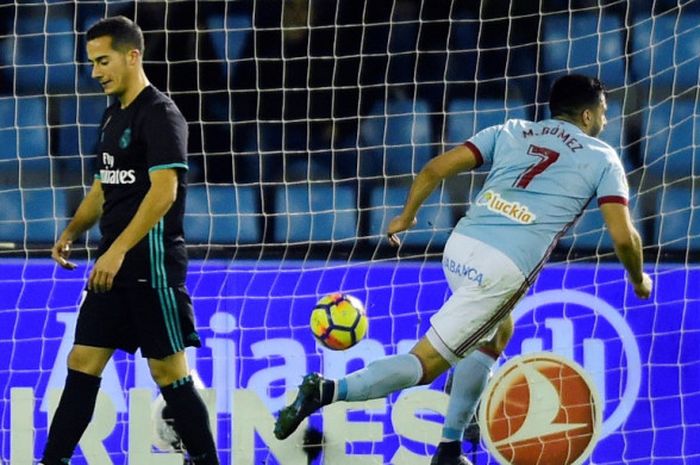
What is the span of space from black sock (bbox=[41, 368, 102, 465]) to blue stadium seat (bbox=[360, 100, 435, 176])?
2097 mm

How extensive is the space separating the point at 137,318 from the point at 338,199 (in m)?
1.89

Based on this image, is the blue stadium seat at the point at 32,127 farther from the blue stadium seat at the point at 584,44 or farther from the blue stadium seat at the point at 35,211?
the blue stadium seat at the point at 584,44

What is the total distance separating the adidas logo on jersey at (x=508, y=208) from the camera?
5969 mm

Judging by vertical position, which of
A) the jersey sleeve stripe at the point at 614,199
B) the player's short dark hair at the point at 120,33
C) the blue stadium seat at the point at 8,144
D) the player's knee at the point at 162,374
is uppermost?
the player's short dark hair at the point at 120,33

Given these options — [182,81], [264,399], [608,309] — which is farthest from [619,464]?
[182,81]

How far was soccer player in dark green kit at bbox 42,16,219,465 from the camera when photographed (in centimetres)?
587

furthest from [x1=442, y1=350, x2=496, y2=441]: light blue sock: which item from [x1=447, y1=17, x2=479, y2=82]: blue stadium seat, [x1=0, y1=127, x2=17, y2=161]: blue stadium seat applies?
[x1=0, y1=127, x2=17, y2=161]: blue stadium seat

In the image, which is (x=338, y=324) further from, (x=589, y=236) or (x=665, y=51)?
(x=665, y=51)

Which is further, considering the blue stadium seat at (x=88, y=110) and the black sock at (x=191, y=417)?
the blue stadium seat at (x=88, y=110)

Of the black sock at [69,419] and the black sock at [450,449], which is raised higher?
the black sock at [69,419]

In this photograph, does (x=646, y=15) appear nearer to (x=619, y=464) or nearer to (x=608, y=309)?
(x=608, y=309)

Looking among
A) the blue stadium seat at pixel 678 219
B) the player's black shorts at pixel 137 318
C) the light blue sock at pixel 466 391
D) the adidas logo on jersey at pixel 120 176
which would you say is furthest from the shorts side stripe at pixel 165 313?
the blue stadium seat at pixel 678 219

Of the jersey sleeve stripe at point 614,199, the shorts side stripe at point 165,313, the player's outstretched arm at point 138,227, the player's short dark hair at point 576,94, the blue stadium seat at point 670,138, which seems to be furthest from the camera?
the blue stadium seat at point 670,138

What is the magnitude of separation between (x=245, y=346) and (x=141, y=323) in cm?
148
